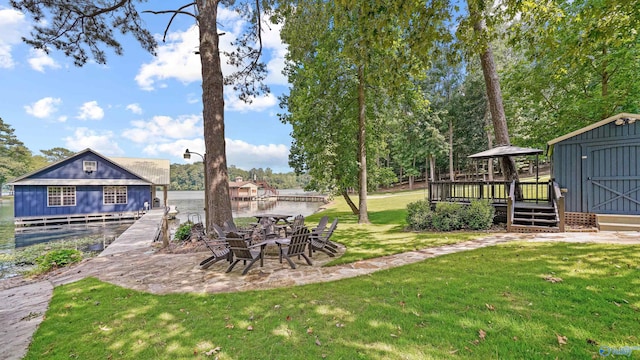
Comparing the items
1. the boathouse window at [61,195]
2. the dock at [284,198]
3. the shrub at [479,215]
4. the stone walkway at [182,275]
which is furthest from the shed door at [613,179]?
the dock at [284,198]

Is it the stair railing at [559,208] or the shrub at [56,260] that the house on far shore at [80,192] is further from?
the stair railing at [559,208]

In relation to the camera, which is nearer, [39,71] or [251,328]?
[251,328]

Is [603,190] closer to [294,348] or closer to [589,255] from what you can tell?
[589,255]

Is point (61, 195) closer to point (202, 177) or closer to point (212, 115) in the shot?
point (212, 115)

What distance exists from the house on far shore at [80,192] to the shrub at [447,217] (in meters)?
26.0

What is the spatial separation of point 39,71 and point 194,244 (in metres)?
19.7

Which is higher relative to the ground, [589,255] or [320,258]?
[589,255]

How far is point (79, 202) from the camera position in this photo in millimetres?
23125

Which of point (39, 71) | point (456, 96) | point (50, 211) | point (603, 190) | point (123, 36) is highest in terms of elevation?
point (456, 96)

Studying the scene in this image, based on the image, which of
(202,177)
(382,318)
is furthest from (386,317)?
(202,177)

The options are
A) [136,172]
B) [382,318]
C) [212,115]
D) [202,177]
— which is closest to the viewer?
[382,318]

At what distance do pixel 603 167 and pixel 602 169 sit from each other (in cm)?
7

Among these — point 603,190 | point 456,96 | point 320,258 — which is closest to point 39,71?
point 320,258

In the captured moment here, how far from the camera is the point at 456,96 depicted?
3350cm
